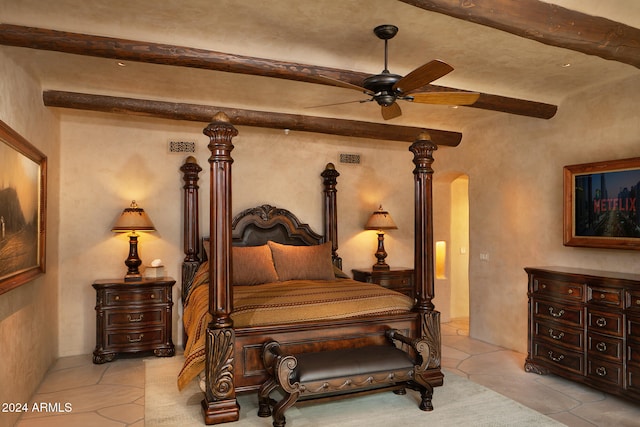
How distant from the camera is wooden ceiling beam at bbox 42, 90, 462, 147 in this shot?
439 cm

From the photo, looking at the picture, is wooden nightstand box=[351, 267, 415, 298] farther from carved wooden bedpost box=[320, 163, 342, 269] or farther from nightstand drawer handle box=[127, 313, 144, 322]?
nightstand drawer handle box=[127, 313, 144, 322]

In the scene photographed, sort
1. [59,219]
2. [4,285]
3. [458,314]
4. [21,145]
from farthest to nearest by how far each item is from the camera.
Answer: [458,314]
[59,219]
[21,145]
[4,285]

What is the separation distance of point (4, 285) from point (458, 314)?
239 inches

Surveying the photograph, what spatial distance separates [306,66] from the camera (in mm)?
3643

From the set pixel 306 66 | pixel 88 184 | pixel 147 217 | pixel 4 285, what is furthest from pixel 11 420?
pixel 306 66

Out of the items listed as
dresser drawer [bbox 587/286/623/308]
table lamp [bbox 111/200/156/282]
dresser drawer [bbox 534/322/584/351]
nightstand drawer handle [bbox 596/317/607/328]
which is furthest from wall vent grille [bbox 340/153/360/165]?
nightstand drawer handle [bbox 596/317/607/328]

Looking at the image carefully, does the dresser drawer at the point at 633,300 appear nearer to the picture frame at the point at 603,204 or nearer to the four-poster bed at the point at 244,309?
the picture frame at the point at 603,204

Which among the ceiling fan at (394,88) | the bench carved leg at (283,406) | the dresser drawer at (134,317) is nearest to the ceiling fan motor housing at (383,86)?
the ceiling fan at (394,88)

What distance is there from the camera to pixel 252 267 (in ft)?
16.1

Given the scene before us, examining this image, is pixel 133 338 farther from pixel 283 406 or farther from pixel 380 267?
pixel 380 267

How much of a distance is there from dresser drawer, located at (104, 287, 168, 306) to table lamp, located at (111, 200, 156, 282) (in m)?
0.15

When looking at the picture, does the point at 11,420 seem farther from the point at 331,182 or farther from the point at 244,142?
the point at 331,182

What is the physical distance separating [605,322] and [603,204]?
115 centimetres

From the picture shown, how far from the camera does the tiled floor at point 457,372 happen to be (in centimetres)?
336
